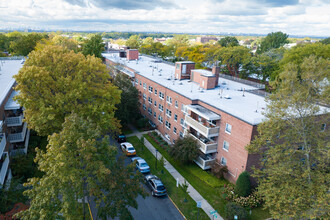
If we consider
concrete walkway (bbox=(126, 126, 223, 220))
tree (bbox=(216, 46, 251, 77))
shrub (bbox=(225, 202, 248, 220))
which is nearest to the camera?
shrub (bbox=(225, 202, 248, 220))

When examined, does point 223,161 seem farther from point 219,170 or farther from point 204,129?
point 204,129

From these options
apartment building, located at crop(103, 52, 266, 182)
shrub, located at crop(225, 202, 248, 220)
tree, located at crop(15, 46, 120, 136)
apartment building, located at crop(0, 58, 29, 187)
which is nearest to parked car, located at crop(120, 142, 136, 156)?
tree, located at crop(15, 46, 120, 136)

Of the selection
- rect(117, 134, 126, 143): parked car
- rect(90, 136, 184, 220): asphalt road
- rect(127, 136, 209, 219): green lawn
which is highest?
rect(117, 134, 126, 143): parked car

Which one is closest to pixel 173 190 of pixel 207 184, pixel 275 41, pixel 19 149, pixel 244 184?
pixel 207 184

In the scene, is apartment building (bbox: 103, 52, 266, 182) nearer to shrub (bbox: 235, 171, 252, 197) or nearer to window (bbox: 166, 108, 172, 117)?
window (bbox: 166, 108, 172, 117)

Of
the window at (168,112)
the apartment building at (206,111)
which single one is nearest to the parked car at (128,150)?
the apartment building at (206,111)

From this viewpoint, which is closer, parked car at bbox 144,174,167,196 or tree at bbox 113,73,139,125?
parked car at bbox 144,174,167,196
